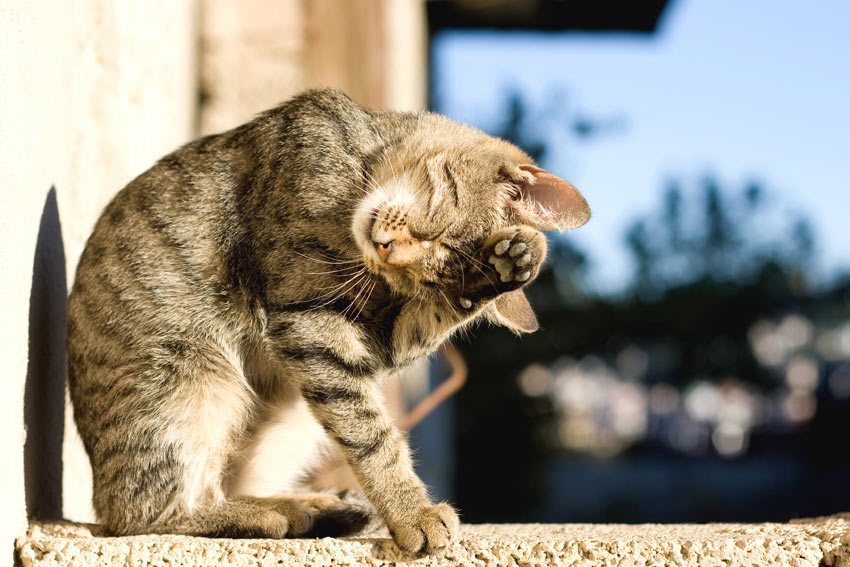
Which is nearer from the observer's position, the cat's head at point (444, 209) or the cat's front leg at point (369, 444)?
the cat's front leg at point (369, 444)

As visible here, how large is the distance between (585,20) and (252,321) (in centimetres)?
572

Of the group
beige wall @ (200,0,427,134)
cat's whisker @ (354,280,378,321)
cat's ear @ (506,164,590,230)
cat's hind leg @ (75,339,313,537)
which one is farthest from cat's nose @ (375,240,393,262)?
beige wall @ (200,0,427,134)

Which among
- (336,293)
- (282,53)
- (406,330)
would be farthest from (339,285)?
(282,53)

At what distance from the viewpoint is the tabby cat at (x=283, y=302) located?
6.16 ft

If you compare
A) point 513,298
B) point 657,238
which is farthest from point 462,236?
point 657,238

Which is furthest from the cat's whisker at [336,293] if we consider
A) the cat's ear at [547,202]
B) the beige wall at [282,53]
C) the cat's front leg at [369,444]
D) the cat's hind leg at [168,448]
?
the beige wall at [282,53]

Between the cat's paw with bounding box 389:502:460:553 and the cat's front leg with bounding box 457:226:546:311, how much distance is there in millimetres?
466

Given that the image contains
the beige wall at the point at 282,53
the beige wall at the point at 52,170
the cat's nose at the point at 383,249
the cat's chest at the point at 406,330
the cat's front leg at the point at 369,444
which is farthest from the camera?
the beige wall at the point at 282,53

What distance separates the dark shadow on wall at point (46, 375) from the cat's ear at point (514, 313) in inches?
42.0

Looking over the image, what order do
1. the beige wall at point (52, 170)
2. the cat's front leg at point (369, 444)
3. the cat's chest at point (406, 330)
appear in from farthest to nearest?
the cat's chest at point (406, 330)
the cat's front leg at point (369, 444)
the beige wall at point (52, 170)

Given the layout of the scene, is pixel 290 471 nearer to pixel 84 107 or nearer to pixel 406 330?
pixel 406 330

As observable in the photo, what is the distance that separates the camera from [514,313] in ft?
7.02

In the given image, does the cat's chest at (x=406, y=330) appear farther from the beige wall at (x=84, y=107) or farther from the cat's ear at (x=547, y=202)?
the beige wall at (x=84, y=107)

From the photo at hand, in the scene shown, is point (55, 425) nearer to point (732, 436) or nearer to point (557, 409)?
point (557, 409)
